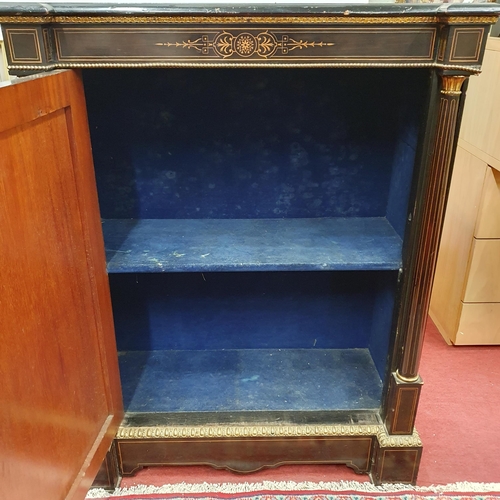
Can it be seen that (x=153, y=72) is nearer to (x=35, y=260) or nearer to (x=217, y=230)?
(x=217, y=230)

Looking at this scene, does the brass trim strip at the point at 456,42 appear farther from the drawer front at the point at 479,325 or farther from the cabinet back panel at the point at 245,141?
the drawer front at the point at 479,325

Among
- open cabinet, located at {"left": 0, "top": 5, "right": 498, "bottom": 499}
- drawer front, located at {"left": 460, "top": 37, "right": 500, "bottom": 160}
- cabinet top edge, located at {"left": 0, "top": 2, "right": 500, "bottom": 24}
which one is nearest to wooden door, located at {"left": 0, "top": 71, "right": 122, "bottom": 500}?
open cabinet, located at {"left": 0, "top": 5, "right": 498, "bottom": 499}

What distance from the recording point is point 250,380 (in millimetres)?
1417

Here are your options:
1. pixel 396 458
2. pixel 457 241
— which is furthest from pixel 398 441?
pixel 457 241

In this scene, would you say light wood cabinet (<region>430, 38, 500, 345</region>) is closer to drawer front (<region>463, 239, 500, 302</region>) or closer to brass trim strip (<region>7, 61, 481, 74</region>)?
drawer front (<region>463, 239, 500, 302</region>)

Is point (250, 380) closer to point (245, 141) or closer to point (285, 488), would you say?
point (285, 488)

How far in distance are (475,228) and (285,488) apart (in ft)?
3.51

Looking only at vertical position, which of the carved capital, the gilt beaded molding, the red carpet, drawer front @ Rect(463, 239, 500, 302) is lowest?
the red carpet

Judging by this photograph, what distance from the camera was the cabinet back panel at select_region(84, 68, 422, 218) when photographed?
1.24 m

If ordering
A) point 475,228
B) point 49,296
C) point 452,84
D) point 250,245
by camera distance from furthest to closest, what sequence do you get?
point 475,228
point 250,245
point 452,84
point 49,296

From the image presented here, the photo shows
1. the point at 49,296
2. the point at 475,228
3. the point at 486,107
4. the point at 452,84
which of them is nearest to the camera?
the point at 49,296

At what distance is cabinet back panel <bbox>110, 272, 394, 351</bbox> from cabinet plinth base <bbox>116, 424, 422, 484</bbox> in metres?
0.35

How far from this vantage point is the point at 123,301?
4.83 ft

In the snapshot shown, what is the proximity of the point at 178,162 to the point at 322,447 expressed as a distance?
84 cm
